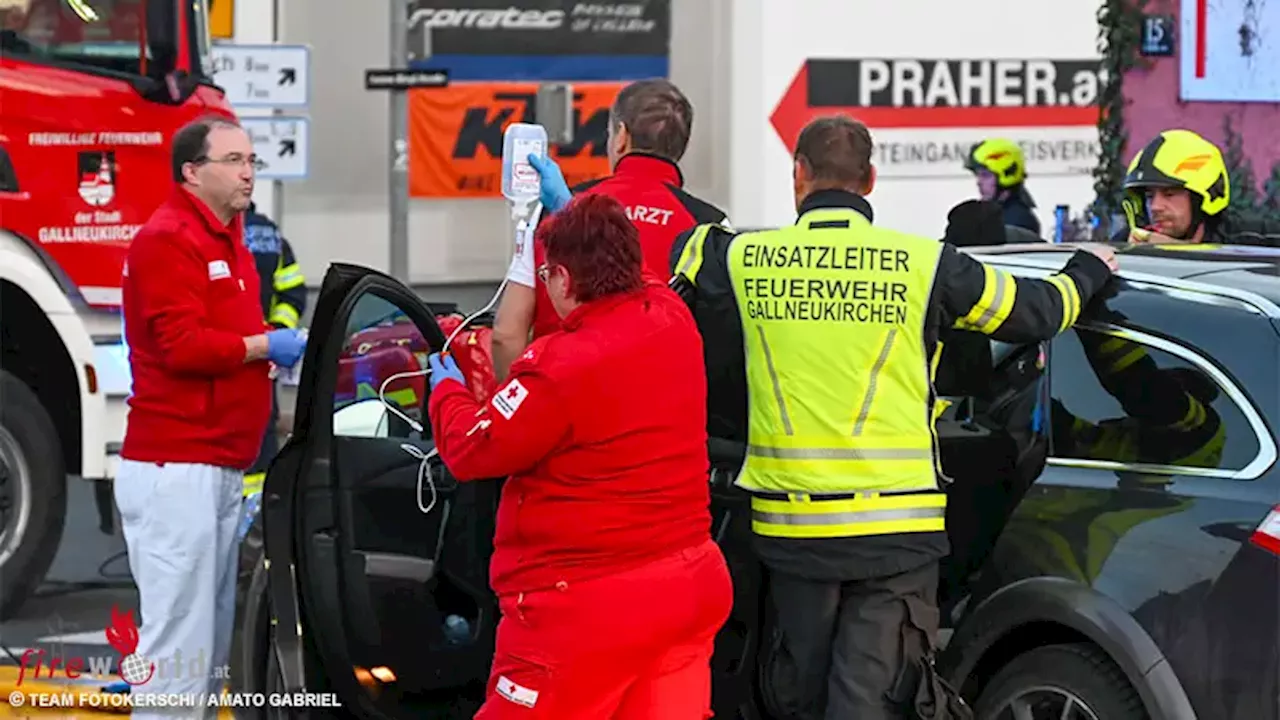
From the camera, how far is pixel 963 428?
5.10 meters

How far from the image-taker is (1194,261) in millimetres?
4949

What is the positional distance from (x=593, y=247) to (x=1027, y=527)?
135cm

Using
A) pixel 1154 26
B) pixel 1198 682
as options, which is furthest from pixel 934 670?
pixel 1154 26

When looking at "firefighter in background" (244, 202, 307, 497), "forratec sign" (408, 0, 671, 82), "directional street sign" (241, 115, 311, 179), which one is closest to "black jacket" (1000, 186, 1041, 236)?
"firefighter in background" (244, 202, 307, 497)

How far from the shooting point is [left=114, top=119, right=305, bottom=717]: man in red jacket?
5.48 meters

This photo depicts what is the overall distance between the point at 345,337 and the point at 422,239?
15.0 m

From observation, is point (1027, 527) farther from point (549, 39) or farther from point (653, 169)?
point (549, 39)

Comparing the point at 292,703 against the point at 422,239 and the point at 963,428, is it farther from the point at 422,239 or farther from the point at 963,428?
the point at 422,239

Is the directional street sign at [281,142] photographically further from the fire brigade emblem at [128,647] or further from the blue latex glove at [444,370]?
the blue latex glove at [444,370]

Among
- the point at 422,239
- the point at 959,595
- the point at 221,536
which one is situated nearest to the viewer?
the point at 959,595

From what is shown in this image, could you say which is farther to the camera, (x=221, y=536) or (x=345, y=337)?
(x=221, y=536)

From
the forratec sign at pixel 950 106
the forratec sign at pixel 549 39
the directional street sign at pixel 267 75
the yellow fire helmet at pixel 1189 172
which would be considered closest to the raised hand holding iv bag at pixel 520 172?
the yellow fire helmet at pixel 1189 172

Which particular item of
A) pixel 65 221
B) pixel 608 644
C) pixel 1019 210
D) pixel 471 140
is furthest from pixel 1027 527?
pixel 471 140

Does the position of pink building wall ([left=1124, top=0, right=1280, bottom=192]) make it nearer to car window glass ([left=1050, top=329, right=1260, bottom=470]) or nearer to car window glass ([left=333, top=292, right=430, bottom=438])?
car window glass ([left=1050, top=329, right=1260, bottom=470])
